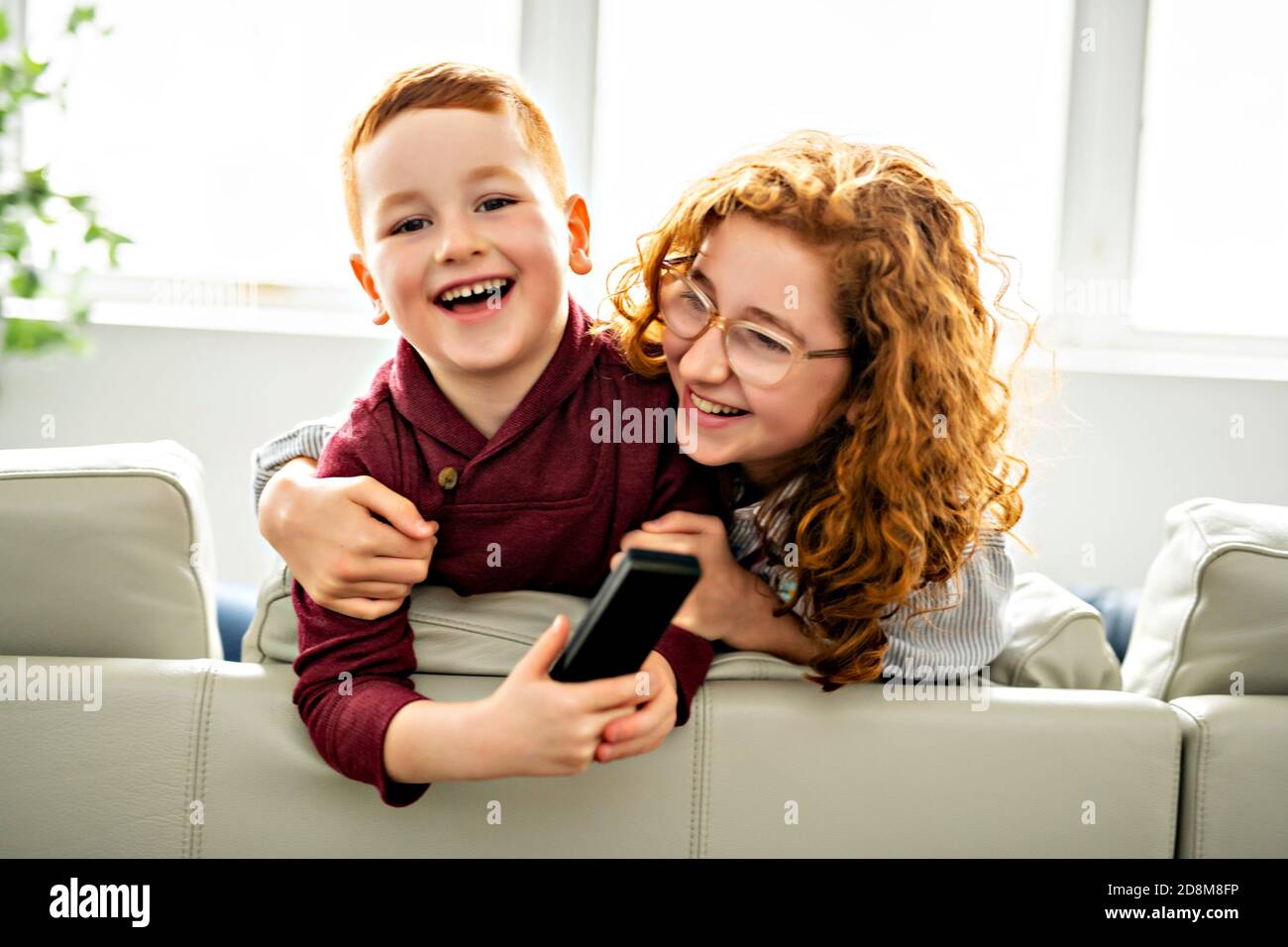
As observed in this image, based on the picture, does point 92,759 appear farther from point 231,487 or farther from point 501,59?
point 501,59

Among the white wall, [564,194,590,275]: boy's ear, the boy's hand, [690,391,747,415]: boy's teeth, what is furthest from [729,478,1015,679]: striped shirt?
the white wall

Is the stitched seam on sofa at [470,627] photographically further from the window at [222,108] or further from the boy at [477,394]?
the window at [222,108]

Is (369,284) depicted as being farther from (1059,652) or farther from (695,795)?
(1059,652)

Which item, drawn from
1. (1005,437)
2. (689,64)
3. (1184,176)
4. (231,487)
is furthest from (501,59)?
(1005,437)

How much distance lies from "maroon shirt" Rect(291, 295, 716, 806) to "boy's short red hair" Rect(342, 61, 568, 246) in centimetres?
18

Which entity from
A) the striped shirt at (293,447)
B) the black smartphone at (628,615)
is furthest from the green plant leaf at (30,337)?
the black smartphone at (628,615)

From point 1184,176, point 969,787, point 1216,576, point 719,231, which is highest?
point 1184,176

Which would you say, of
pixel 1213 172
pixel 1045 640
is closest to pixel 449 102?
pixel 1045 640

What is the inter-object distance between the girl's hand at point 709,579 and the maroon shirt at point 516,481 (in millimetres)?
28

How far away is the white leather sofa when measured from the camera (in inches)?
37.3

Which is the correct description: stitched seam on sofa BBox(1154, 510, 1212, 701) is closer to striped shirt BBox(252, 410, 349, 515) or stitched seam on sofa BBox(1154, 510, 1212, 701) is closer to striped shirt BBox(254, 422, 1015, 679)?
striped shirt BBox(254, 422, 1015, 679)

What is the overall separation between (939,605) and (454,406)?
0.53m

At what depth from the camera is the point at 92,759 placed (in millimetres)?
945
